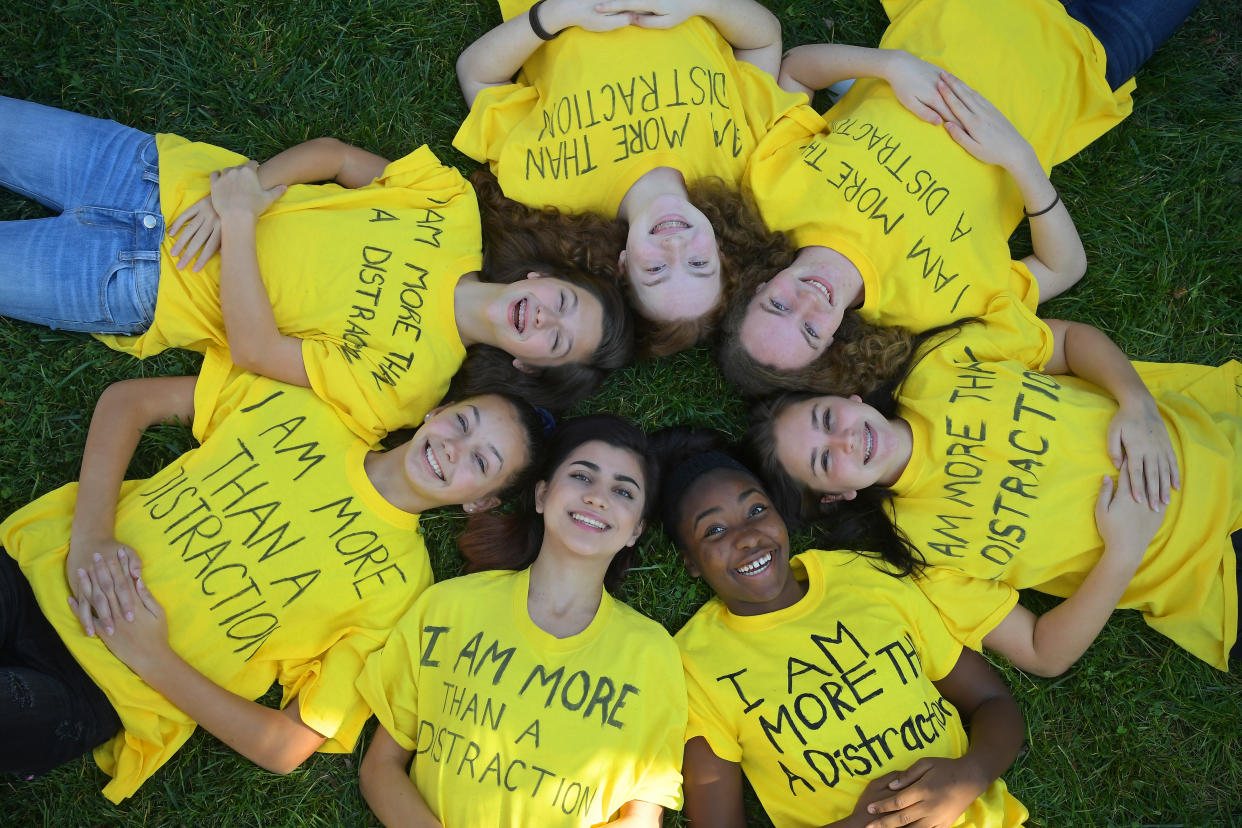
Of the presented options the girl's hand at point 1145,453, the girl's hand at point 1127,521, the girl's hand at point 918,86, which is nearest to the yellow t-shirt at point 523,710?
the girl's hand at point 1127,521

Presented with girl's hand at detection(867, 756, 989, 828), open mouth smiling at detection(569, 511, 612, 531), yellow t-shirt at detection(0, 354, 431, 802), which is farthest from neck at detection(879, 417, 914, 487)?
yellow t-shirt at detection(0, 354, 431, 802)

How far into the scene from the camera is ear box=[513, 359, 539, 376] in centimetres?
345

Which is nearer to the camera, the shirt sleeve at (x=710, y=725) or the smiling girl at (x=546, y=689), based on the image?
the smiling girl at (x=546, y=689)

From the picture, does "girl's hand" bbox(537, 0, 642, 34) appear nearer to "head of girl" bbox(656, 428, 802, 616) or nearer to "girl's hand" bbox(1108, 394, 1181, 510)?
"head of girl" bbox(656, 428, 802, 616)

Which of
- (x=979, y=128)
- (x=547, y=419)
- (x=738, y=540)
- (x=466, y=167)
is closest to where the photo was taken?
(x=738, y=540)

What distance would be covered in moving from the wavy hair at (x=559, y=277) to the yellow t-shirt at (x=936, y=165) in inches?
27.5

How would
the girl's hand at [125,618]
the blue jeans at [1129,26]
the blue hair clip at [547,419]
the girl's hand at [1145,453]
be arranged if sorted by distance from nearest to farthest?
the girl's hand at [125,618], the girl's hand at [1145,453], the blue hair clip at [547,419], the blue jeans at [1129,26]

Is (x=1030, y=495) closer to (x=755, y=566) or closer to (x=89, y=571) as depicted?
(x=755, y=566)

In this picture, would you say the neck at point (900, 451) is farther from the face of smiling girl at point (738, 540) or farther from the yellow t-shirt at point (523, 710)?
the yellow t-shirt at point (523, 710)

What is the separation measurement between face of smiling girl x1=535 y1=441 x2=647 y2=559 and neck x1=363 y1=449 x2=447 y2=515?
474mm

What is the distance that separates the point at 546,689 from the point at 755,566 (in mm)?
875

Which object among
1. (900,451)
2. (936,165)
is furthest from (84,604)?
(936,165)

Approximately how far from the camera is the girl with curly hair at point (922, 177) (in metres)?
3.48

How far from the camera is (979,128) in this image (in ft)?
11.5
